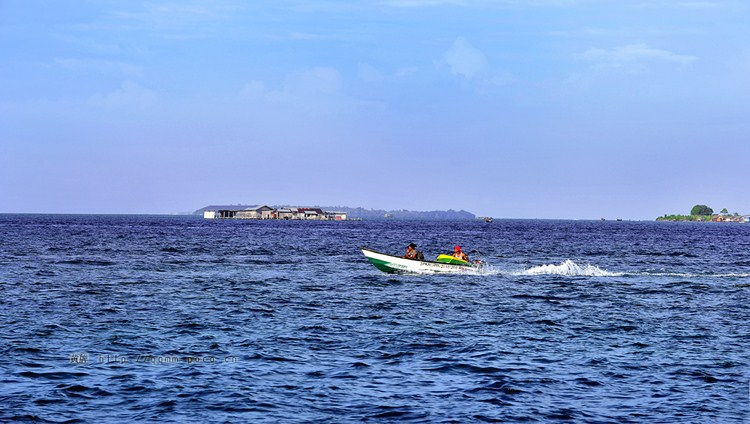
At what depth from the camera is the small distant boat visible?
170 feet

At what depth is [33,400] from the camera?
18.6 meters

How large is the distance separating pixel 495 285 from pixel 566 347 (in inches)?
810

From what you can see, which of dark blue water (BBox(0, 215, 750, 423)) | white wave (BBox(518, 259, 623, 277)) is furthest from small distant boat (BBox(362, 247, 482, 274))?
white wave (BBox(518, 259, 623, 277))

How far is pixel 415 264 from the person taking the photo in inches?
2040

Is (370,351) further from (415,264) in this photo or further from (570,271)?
(570,271)

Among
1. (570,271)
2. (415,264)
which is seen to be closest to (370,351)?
(415,264)

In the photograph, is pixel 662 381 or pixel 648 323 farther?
pixel 648 323

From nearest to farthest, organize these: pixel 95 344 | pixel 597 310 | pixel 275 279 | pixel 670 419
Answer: pixel 670 419
pixel 95 344
pixel 597 310
pixel 275 279

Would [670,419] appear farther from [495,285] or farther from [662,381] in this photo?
[495,285]

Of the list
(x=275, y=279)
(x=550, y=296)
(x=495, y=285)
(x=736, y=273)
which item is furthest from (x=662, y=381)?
(x=736, y=273)

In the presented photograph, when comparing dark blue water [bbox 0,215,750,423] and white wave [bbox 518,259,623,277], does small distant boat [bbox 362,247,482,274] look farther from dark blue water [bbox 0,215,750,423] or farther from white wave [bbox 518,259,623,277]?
white wave [bbox 518,259,623,277]

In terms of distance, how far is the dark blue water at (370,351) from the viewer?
60.7 ft

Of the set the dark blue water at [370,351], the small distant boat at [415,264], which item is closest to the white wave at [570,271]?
the small distant boat at [415,264]

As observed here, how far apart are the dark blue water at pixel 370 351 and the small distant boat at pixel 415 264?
4817 mm
